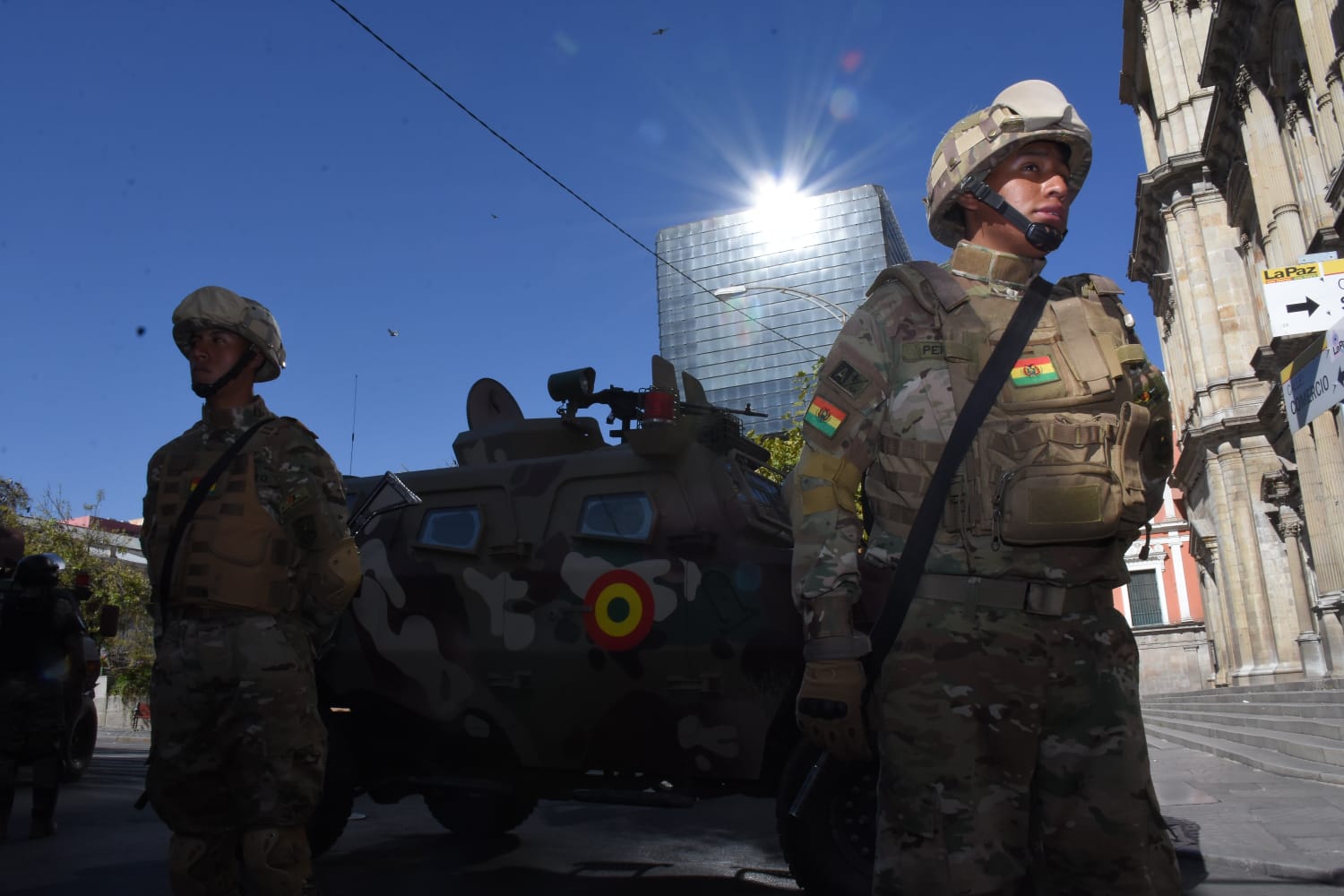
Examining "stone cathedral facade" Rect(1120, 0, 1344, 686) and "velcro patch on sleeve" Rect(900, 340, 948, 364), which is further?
"stone cathedral facade" Rect(1120, 0, 1344, 686)

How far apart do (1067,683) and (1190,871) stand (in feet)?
12.0

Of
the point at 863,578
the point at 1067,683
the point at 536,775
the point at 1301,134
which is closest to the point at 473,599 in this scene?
the point at 536,775

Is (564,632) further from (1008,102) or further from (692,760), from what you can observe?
(1008,102)

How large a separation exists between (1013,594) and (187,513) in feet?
7.79

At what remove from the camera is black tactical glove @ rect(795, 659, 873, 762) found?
6.54ft

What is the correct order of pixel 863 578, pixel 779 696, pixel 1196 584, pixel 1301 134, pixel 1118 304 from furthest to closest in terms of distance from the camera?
pixel 1196 584 → pixel 1301 134 → pixel 779 696 → pixel 863 578 → pixel 1118 304

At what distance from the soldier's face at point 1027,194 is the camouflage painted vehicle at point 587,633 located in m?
2.28

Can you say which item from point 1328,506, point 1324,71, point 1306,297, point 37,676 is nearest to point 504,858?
point 37,676

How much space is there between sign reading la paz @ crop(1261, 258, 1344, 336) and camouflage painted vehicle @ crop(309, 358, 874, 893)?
152 inches

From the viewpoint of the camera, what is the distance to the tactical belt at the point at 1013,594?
2049 mm

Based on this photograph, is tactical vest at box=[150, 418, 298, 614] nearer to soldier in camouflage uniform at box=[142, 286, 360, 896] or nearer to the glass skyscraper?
soldier in camouflage uniform at box=[142, 286, 360, 896]

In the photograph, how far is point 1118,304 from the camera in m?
2.40

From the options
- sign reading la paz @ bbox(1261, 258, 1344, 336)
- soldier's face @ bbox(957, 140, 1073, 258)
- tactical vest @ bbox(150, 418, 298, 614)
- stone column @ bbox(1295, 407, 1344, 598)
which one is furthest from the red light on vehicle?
stone column @ bbox(1295, 407, 1344, 598)

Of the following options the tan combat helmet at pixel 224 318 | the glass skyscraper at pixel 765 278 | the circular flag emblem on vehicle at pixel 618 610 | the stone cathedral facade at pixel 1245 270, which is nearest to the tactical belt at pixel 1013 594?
the tan combat helmet at pixel 224 318
